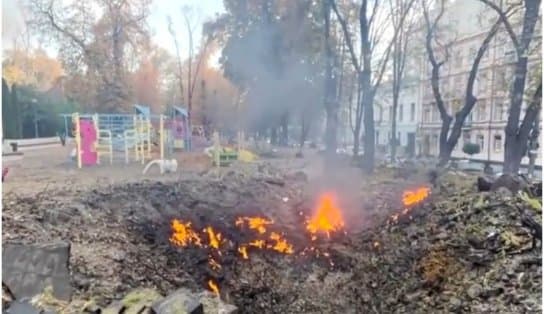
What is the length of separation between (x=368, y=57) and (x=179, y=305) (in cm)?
316

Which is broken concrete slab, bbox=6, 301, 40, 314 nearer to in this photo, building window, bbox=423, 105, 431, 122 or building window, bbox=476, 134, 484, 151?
building window, bbox=476, 134, 484, 151

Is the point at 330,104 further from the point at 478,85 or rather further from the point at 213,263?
the point at 213,263

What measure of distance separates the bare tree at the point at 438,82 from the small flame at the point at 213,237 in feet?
6.19

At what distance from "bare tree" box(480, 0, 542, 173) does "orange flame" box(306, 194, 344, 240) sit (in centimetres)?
108

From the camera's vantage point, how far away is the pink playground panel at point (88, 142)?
2.42 metres

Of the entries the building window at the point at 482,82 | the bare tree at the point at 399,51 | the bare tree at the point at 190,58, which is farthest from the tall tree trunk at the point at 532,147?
the bare tree at the point at 190,58

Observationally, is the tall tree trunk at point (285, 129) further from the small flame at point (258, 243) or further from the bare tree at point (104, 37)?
the small flame at point (258, 243)

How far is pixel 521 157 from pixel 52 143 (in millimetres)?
2763

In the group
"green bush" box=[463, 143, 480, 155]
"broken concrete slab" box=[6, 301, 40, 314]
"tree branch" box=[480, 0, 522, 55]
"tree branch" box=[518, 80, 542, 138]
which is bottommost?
"broken concrete slab" box=[6, 301, 40, 314]

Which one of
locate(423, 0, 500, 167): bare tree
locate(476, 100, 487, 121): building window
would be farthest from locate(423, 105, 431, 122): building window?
locate(476, 100, 487, 121): building window

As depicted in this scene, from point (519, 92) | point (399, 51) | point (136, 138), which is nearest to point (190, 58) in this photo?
point (136, 138)

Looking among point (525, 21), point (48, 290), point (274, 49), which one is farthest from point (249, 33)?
point (48, 290)

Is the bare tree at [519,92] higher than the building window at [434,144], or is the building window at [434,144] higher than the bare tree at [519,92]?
the bare tree at [519,92]

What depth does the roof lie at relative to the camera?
94.7 inches
